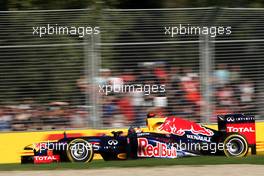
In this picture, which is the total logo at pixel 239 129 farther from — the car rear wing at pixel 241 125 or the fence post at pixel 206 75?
the fence post at pixel 206 75

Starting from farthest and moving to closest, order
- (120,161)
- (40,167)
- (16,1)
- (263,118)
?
(16,1) < (263,118) < (120,161) < (40,167)

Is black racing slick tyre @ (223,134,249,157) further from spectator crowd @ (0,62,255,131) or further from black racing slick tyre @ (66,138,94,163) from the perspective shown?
black racing slick tyre @ (66,138,94,163)

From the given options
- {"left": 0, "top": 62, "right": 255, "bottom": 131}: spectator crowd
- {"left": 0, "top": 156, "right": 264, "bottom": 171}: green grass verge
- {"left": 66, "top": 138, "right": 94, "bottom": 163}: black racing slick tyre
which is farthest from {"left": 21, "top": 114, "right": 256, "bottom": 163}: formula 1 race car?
{"left": 0, "top": 156, "right": 264, "bottom": 171}: green grass verge

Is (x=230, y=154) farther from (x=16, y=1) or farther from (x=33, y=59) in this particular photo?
(x=16, y=1)

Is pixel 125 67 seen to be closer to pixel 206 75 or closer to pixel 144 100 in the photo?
pixel 144 100

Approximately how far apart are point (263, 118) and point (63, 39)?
396 centimetres

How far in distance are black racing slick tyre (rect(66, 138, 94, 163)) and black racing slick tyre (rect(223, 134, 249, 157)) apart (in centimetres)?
245

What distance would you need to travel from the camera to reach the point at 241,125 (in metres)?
11.7

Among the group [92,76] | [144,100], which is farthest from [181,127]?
[92,76]

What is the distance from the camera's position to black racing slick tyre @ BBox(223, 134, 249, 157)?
11609mm

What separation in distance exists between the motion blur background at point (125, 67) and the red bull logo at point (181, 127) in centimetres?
15

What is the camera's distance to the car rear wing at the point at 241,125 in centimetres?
1164

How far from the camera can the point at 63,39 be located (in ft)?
36.7

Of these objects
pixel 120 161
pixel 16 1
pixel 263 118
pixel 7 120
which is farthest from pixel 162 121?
pixel 16 1
